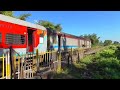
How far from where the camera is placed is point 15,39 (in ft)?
40.1

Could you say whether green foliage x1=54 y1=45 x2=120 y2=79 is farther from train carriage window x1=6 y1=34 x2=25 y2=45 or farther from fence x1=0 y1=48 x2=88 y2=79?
train carriage window x1=6 y1=34 x2=25 y2=45

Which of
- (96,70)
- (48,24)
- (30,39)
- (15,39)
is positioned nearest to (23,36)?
(15,39)

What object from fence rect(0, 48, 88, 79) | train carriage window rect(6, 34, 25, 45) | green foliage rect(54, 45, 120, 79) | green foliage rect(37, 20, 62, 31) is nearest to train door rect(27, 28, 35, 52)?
train carriage window rect(6, 34, 25, 45)

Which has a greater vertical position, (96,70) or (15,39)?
(15,39)

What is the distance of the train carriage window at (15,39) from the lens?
11.5m

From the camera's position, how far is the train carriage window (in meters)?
11.5

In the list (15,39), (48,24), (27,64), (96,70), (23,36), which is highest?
(48,24)

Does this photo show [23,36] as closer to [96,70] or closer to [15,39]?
[15,39]

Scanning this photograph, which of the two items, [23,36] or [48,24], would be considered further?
[48,24]
